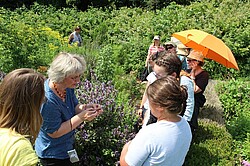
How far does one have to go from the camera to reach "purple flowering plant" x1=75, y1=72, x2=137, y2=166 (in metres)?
4.11

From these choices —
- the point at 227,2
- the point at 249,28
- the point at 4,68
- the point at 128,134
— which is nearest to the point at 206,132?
the point at 128,134

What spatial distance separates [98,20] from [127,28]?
156 inches

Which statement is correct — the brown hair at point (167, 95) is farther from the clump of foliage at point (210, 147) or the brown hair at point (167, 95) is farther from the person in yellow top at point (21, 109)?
the clump of foliage at point (210, 147)

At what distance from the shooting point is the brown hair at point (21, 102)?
6.64 ft

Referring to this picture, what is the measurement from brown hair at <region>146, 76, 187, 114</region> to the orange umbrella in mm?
2954

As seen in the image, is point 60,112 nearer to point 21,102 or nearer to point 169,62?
point 21,102

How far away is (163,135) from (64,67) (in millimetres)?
1113

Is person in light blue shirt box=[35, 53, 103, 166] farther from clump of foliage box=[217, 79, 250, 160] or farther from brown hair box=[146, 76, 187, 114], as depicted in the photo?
clump of foliage box=[217, 79, 250, 160]

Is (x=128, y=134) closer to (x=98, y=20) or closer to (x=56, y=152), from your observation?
(x=56, y=152)

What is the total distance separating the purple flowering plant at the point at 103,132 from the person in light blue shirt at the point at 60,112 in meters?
0.85

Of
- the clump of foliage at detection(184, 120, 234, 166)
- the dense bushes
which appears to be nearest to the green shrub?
the clump of foliage at detection(184, 120, 234, 166)

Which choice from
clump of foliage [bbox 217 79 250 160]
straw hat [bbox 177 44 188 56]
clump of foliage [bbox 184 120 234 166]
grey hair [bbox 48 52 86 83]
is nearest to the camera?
grey hair [bbox 48 52 86 83]

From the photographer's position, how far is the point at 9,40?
6270mm

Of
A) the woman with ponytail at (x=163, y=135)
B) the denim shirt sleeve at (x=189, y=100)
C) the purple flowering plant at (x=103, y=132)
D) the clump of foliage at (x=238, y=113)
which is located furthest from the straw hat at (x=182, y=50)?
the woman with ponytail at (x=163, y=135)
